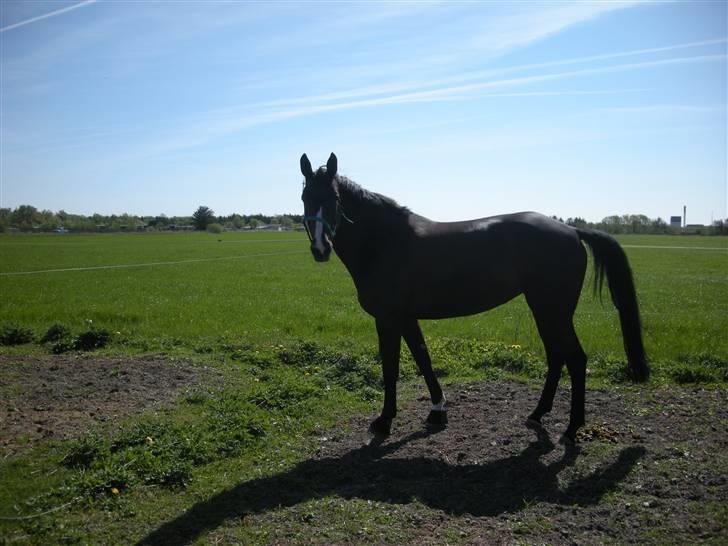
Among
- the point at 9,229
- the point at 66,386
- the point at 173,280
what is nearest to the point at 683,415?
the point at 66,386

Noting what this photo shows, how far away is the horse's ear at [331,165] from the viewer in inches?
216

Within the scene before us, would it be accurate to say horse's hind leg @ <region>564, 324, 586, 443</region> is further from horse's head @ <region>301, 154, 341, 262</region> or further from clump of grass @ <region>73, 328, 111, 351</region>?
clump of grass @ <region>73, 328, 111, 351</region>

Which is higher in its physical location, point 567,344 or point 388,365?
point 567,344

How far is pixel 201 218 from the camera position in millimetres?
132625

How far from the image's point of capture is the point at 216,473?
5070 millimetres

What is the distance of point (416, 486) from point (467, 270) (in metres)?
2.36

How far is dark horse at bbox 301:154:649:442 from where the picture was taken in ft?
19.0

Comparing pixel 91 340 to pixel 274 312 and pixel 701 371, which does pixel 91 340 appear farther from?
pixel 701 371

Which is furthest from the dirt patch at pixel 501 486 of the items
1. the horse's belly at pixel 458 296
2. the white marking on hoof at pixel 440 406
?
the horse's belly at pixel 458 296

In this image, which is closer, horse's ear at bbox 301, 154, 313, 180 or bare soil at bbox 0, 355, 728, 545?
bare soil at bbox 0, 355, 728, 545

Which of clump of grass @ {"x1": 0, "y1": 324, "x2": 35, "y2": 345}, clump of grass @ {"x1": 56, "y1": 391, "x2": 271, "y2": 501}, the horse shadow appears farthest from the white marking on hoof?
clump of grass @ {"x1": 0, "y1": 324, "x2": 35, "y2": 345}

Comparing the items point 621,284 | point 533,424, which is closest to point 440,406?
point 533,424

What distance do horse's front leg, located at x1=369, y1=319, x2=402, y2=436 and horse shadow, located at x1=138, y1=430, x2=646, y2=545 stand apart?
48 centimetres

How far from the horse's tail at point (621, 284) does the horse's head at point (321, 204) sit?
→ 2.90 meters
